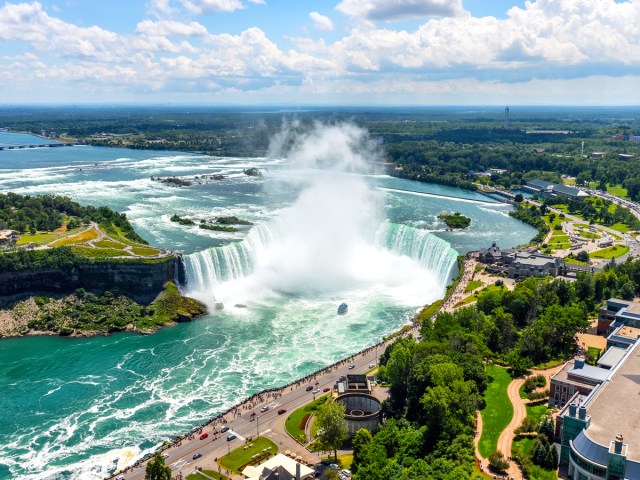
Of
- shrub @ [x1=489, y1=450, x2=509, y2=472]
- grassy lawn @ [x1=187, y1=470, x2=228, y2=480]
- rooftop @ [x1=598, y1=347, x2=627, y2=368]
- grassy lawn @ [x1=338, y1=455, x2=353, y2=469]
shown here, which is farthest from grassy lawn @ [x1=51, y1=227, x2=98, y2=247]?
rooftop @ [x1=598, y1=347, x2=627, y2=368]

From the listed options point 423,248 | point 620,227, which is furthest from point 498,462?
point 620,227

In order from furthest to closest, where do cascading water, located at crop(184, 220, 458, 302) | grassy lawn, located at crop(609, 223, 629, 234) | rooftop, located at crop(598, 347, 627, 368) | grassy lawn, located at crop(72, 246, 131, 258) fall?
grassy lawn, located at crop(609, 223, 629, 234)
cascading water, located at crop(184, 220, 458, 302)
grassy lawn, located at crop(72, 246, 131, 258)
rooftop, located at crop(598, 347, 627, 368)

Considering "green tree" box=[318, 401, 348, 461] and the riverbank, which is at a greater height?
"green tree" box=[318, 401, 348, 461]

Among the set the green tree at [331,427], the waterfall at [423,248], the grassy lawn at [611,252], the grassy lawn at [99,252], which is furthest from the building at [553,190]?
the green tree at [331,427]

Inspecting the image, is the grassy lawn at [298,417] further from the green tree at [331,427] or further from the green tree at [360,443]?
the green tree at [360,443]

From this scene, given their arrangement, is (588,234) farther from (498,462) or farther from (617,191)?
(498,462)

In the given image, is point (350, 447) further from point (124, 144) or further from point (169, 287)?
point (124, 144)

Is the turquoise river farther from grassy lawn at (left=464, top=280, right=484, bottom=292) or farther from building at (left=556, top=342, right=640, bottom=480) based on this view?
building at (left=556, top=342, right=640, bottom=480)
